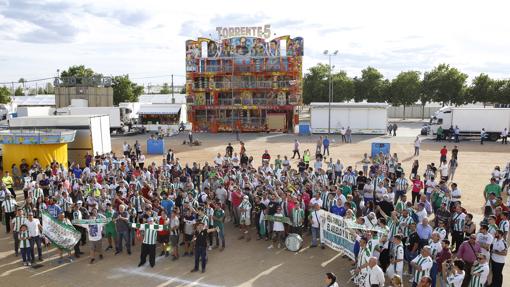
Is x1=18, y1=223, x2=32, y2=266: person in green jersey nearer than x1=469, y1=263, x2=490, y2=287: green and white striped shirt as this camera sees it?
No

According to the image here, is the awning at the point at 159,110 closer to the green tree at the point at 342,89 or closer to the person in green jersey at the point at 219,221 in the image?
the green tree at the point at 342,89

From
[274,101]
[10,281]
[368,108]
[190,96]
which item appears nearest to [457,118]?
[368,108]

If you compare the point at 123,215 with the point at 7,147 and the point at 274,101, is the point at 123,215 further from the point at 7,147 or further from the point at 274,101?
the point at 274,101

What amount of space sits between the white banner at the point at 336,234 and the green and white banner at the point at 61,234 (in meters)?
7.31

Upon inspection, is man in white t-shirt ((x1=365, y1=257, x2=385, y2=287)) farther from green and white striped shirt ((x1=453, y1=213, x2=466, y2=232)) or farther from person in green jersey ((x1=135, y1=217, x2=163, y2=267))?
person in green jersey ((x1=135, y1=217, x2=163, y2=267))

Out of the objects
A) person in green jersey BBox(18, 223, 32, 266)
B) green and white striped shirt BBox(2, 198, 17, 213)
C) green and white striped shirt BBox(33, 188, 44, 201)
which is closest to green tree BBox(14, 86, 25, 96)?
green and white striped shirt BBox(33, 188, 44, 201)

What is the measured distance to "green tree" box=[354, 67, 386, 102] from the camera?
7399 cm

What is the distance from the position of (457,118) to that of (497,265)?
33707mm

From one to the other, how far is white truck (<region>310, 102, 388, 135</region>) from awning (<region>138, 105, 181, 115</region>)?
57.1 feet

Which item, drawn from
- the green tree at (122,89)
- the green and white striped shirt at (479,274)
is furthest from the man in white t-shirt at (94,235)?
the green tree at (122,89)

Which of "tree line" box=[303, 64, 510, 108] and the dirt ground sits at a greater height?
"tree line" box=[303, 64, 510, 108]

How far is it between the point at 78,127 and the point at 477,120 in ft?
114

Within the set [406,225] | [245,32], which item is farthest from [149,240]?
[245,32]

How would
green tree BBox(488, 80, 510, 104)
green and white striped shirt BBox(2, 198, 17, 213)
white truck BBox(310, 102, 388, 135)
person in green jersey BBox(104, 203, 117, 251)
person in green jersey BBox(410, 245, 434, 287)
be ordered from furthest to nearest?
green tree BBox(488, 80, 510, 104)
white truck BBox(310, 102, 388, 135)
green and white striped shirt BBox(2, 198, 17, 213)
person in green jersey BBox(104, 203, 117, 251)
person in green jersey BBox(410, 245, 434, 287)
